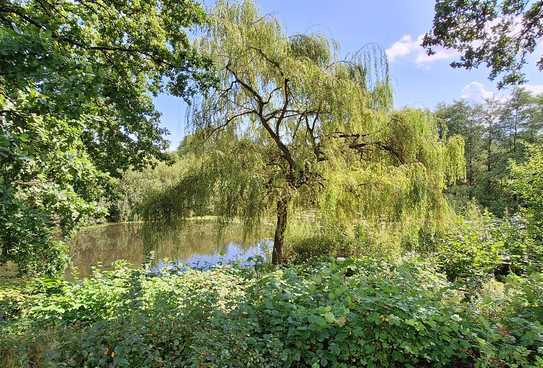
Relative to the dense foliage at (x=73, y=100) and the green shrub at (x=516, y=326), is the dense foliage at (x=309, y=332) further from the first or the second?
the dense foliage at (x=73, y=100)

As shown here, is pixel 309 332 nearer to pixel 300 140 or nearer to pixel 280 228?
pixel 280 228

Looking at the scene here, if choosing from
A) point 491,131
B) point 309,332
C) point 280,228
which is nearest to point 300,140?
point 280,228

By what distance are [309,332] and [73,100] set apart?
252cm

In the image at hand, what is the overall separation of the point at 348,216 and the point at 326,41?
314 cm

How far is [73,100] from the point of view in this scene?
8.36 feet

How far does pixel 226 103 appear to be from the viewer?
17.3 ft

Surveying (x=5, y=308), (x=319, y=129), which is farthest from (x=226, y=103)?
(x=5, y=308)

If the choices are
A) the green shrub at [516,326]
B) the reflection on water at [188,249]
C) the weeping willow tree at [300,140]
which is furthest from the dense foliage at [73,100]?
the green shrub at [516,326]

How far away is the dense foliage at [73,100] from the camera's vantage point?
251 cm

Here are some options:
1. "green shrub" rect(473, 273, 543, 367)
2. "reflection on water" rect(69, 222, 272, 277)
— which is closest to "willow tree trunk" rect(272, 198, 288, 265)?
"reflection on water" rect(69, 222, 272, 277)

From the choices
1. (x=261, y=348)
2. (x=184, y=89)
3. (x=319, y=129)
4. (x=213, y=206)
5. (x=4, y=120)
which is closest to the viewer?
(x=261, y=348)

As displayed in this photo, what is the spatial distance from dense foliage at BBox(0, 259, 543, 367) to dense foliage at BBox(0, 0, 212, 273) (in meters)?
1.33

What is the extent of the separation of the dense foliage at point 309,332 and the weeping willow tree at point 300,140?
247 centimetres

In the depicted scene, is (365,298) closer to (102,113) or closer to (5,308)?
(5,308)
